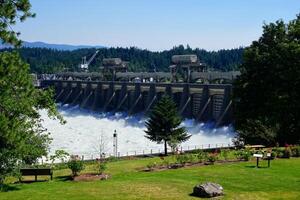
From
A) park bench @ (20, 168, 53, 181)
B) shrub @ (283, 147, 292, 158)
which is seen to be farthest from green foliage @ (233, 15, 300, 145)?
park bench @ (20, 168, 53, 181)

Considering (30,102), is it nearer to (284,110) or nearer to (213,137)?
(284,110)

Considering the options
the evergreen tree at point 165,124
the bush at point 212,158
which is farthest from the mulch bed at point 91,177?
the evergreen tree at point 165,124

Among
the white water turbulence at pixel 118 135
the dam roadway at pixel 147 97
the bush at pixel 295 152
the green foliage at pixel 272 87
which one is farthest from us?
the dam roadway at pixel 147 97

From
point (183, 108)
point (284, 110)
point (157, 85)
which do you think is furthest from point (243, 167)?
point (157, 85)

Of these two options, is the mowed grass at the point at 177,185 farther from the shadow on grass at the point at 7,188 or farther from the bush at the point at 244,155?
the bush at the point at 244,155

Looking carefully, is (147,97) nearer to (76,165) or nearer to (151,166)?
(151,166)

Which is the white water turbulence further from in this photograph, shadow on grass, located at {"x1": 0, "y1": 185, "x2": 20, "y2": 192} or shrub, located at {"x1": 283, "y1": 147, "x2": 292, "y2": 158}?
shadow on grass, located at {"x1": 0, "y1": 185, "x2": 20, "y2": 192}

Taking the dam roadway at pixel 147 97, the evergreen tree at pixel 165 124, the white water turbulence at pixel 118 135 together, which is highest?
the dam roadway at pixel 147 97
